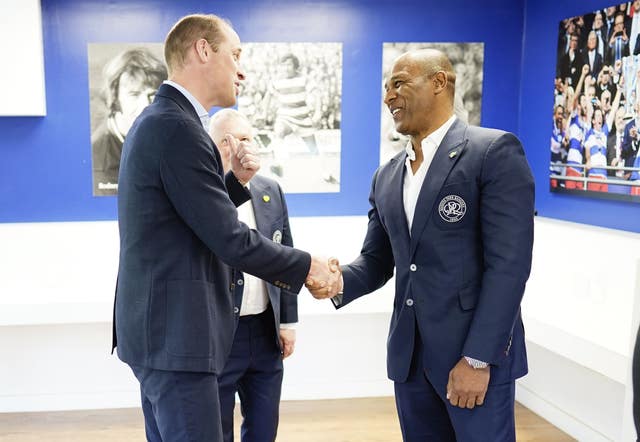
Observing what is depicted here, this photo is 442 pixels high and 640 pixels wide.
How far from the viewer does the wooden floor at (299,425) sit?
10.8 feet

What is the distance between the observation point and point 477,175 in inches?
66.1

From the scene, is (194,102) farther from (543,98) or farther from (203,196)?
(543,98)

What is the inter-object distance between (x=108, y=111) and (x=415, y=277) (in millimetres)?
2825

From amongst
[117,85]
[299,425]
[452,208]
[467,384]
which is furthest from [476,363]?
[117,85]

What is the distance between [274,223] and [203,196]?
2.71 feet

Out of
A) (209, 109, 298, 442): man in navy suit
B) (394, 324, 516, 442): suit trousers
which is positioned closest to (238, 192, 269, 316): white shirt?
(209, 109, 298, 442): man in navy suit

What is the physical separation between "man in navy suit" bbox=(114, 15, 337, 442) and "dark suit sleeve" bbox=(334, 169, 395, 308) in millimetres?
560

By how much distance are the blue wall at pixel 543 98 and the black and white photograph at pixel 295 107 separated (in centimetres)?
140

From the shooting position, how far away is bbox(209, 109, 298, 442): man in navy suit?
2.29 metres

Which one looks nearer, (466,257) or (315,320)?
(466,257)

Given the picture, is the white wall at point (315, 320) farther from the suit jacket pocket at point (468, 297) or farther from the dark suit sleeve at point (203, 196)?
the dark suit sleeve at point (203, 196)

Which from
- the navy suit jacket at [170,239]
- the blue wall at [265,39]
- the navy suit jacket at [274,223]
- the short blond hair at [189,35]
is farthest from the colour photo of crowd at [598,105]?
the navy suit jacket at [170,239]

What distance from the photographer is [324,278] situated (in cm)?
196

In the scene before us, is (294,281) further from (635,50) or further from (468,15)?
(468,15)
